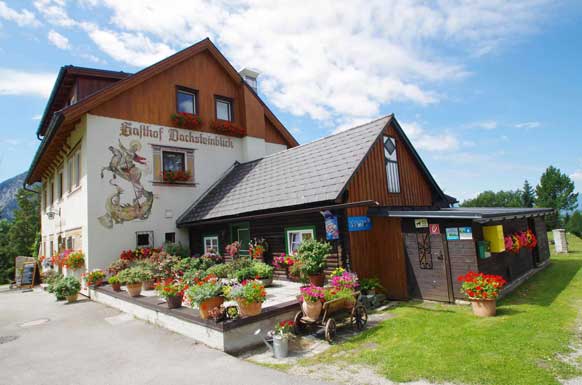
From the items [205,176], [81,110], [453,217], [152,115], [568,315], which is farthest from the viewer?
[205,176]

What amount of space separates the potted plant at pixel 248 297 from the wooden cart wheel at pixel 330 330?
4.79 feet

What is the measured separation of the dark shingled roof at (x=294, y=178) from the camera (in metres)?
10.5

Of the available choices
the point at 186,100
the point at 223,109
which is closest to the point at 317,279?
the point at 186,100

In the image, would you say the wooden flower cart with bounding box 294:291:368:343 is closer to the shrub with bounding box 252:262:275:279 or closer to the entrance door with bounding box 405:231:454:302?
the entrance door with bounding box 405:231:454:302

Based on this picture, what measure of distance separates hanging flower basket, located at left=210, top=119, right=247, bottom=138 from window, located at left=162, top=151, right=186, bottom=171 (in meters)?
2.28

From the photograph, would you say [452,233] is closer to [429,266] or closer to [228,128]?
[429,266]

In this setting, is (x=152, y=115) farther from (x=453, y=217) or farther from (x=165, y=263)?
(x=453, y=217)

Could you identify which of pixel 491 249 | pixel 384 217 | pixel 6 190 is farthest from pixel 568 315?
pixel 6 190

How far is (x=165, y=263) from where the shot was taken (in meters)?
11.9

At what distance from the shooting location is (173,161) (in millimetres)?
16281

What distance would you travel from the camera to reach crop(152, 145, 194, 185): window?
15516 millimetres

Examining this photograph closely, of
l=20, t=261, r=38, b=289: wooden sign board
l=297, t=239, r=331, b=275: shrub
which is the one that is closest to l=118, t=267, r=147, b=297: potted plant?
l=297, t=239, r=331, b=275: shrub

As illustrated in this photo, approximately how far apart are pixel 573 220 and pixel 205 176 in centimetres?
3437

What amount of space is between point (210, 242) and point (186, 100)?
732cm
